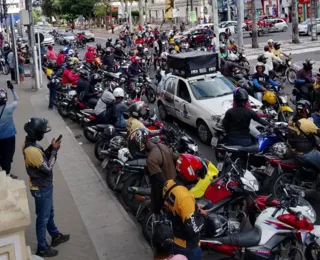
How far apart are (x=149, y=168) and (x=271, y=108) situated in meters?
6.39

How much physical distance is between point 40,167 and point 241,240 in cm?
263

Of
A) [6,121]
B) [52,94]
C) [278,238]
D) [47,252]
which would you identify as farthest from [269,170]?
[52,94]

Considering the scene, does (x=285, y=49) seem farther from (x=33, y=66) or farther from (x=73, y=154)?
(x=73, y=154)

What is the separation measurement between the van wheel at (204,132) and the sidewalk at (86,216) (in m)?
2.73

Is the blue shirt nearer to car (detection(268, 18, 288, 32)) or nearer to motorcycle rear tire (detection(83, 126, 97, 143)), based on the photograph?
motorcycle rear tire (detection(83, 126, 97, 143))

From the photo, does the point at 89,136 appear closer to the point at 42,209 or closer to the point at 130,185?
the point at 130,185

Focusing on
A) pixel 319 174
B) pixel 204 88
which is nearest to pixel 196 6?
pixel 204 88

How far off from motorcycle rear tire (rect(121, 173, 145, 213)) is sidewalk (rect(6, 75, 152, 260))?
0.60ft

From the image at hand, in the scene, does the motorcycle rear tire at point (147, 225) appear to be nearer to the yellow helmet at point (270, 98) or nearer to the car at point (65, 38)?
the yellow helmet at point (270, 98)

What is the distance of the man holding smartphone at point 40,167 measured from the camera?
638 cm

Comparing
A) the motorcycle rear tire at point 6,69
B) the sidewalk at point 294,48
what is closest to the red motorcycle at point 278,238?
the sidewalk at point 294,48

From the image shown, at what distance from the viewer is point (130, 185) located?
827cm

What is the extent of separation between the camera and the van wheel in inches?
462

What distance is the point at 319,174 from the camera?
25.9 ft
